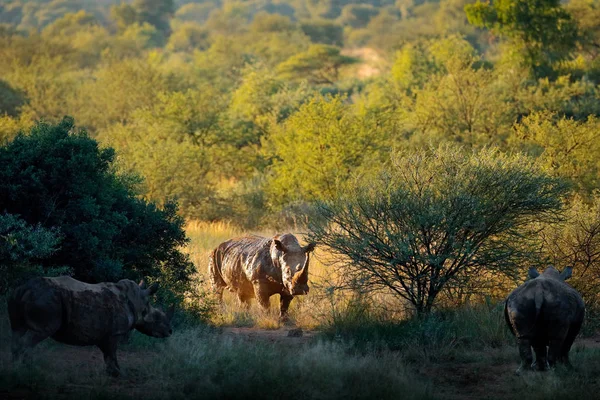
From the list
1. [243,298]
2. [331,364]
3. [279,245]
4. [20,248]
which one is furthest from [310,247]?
[20,248]

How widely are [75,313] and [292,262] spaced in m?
5.15

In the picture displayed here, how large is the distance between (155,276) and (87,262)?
5.43ft

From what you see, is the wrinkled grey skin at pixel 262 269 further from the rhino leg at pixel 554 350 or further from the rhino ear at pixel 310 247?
the rhino leg at pixel 554 350

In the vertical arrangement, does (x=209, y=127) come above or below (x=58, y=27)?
below

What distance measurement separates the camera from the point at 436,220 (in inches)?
489

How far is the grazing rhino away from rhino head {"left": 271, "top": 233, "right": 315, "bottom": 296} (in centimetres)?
418

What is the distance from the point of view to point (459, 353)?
11688 mm

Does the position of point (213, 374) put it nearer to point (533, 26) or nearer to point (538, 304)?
point (538, 304)

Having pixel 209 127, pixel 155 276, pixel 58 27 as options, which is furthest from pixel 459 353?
pixel 58 27

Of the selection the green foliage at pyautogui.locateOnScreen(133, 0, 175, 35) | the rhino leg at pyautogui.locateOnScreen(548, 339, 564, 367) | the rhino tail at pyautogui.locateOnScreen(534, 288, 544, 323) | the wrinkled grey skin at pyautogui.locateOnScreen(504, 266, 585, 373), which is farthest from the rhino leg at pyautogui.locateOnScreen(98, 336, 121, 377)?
the green foliage at pyautogui.locateOnScreen(133, 0, 175, 35)

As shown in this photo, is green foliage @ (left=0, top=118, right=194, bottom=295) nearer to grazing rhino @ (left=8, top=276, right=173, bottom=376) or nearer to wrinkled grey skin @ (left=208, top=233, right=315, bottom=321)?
grazing rhino @ (left=8, top=276, right=173, bottom=376)

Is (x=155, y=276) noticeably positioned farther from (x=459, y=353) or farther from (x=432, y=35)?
(x=432, y=35)

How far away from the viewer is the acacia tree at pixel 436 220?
41.3ft

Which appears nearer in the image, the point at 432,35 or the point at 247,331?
the point at 247,331
